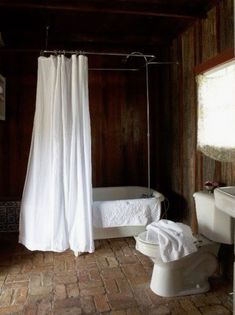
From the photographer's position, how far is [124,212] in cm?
351

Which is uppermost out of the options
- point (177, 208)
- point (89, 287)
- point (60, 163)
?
point (60, 163)

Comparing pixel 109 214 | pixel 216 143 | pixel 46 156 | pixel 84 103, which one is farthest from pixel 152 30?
pixel 109 214

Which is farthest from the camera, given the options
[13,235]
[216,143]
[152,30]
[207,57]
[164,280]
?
[13,235]

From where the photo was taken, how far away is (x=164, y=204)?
427 centimetres

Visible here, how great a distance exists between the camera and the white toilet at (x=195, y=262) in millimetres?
2570

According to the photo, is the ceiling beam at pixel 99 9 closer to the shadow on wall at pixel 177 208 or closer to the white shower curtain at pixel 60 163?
the white shower curtain at pixel 60 163

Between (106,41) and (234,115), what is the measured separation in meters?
2.28

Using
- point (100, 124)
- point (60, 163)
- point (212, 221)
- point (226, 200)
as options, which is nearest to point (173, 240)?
point (212, 221)

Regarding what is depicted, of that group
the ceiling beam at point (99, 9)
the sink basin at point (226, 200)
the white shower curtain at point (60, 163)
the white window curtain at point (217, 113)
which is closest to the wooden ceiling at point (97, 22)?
the ceiling beam at point (99, 9)

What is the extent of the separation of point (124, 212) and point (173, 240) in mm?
1059

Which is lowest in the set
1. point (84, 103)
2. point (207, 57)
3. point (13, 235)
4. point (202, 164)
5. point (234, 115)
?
point (13, 235)

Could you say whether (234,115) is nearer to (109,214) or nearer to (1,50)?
(109,214)

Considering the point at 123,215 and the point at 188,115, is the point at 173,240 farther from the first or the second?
the point at 188,115

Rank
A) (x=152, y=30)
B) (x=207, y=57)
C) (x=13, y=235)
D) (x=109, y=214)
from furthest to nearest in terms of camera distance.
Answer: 1. (x=13, y=235)
2. (x=152, y=30)
3. (x=109, y=214)
4. (x=207, y=57)
